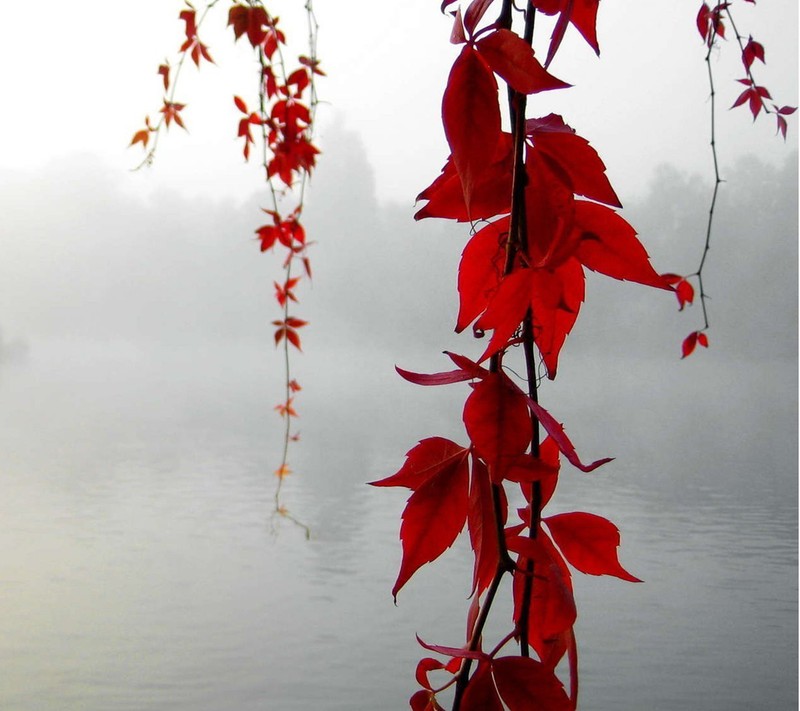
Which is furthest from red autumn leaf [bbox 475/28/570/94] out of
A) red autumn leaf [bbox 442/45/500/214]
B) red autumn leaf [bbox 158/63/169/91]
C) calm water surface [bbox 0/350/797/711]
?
calm water surface [bbox 0/350/797/711]

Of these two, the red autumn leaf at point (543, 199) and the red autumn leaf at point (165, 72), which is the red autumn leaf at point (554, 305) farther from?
the red autumn leaf at point (165, 72)

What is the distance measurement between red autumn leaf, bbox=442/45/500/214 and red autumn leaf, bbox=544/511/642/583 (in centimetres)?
6

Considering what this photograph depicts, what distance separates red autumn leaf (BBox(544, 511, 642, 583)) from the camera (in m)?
0.14

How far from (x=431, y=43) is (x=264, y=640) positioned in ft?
3.40

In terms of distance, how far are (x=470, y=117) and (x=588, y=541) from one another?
0.07m

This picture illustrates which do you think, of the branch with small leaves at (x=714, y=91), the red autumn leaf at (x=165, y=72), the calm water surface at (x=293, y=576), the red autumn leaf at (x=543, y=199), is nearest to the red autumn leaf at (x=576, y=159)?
the red autumn leaf at (x=543, y=199)

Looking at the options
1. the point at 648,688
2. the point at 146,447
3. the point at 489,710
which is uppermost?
the point at 489,710

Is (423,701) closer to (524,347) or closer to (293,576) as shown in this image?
(524,347)

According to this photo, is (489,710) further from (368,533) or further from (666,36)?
(666,36)

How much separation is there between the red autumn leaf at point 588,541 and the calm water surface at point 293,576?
103cm

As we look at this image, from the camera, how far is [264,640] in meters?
1.16

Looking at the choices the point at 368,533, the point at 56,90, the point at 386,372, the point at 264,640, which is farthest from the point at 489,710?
the point at 386,372

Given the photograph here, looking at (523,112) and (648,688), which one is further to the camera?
(648,688)

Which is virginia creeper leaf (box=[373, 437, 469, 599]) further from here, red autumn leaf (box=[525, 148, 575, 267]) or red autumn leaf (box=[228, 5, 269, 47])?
red autumn leaf (box=[228, 5, 269, 47])
